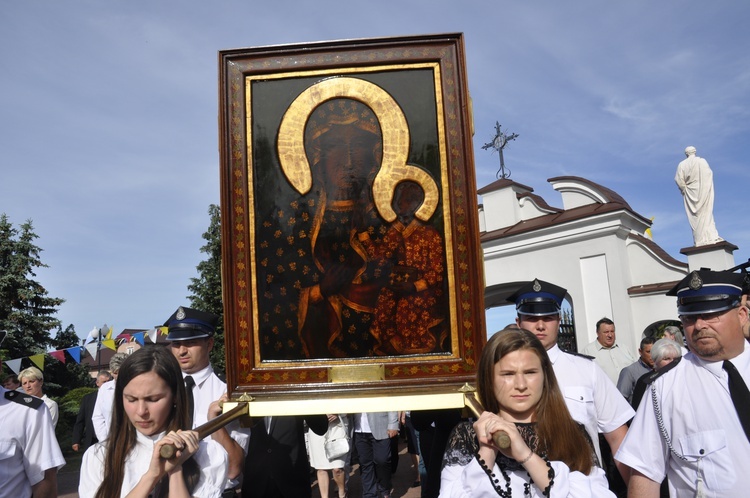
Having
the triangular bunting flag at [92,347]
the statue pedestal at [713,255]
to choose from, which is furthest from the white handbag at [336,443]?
the triangular bunting flag at [92,347]

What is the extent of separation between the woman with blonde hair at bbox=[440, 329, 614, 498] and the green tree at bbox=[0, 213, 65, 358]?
65.1 feet

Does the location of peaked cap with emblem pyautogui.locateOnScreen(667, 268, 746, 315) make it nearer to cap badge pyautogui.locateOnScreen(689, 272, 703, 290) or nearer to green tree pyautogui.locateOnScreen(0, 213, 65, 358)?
cap badge pyautogui.locateOnScreen(689, 272, 703, 290)

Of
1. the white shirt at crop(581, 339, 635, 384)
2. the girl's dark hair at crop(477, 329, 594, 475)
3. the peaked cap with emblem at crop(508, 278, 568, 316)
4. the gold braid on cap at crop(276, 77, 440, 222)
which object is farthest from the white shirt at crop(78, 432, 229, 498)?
the white shirt at crop(581, 339, 635, 384)

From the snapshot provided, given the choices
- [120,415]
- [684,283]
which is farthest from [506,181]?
[120,415]

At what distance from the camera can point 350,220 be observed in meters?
3.27

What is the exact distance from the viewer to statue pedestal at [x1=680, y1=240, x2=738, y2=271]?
1198cm

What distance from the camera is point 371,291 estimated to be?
3260 mm

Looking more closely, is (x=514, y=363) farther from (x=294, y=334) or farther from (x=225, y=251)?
(x=225, y=251)

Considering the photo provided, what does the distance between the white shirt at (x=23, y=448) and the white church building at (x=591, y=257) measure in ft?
37.1

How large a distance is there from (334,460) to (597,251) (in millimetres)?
8044

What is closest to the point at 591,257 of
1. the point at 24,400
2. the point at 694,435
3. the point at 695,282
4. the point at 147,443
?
the point at 695,282

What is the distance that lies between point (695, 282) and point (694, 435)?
734 mm

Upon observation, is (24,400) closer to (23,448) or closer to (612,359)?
(23,448)

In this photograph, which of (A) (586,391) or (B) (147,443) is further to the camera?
(A) (586,391)
